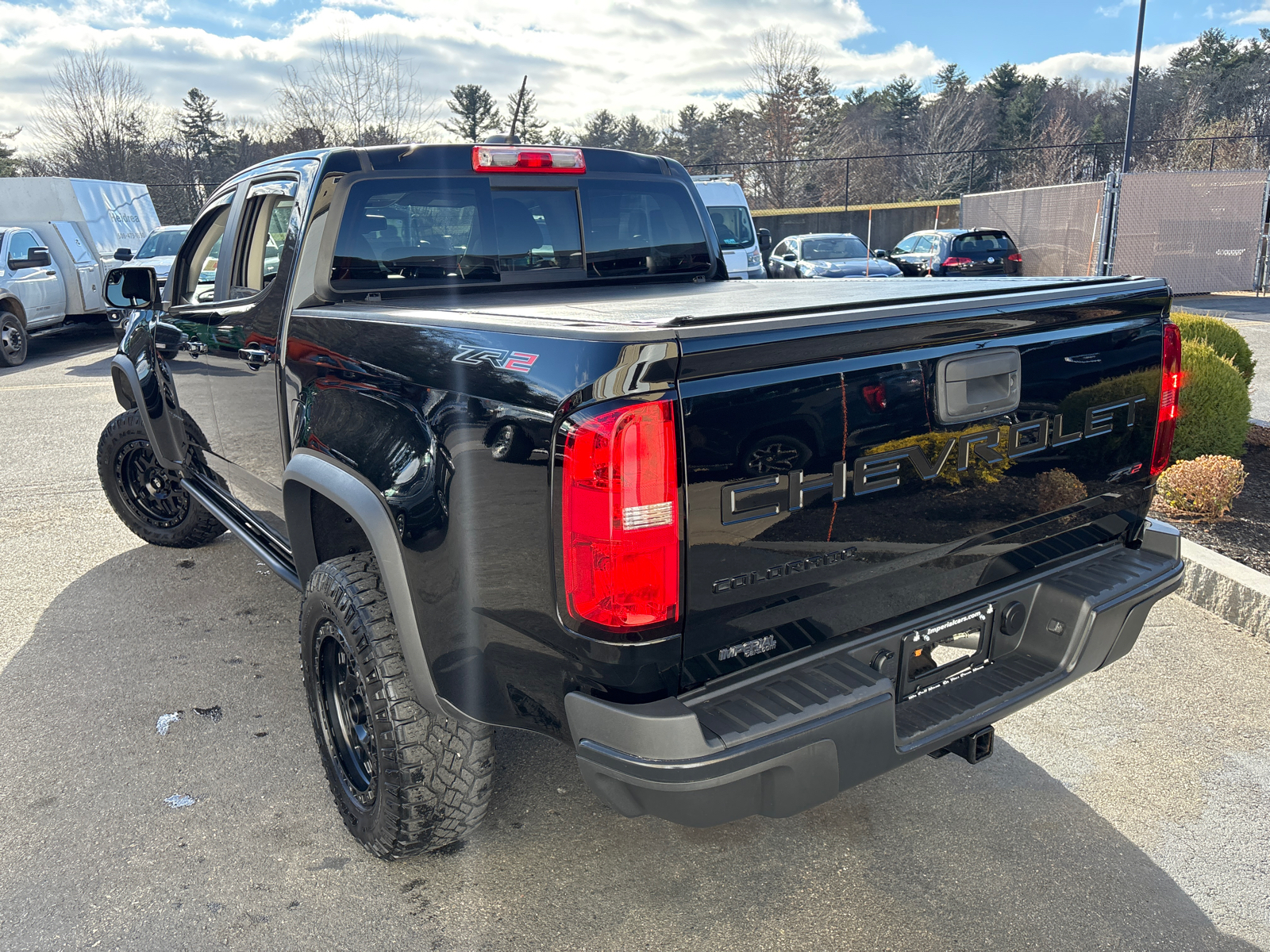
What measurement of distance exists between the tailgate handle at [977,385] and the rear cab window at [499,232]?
1.89 metres

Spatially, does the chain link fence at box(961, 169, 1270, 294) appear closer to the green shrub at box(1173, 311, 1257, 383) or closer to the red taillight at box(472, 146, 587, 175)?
the green shrub at box(1173, 311, 1257, 383)

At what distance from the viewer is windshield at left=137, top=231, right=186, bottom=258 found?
16562 mm

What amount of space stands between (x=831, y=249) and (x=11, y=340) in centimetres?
1433

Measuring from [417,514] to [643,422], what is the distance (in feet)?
2.51

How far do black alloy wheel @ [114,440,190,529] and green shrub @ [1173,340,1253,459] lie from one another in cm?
626

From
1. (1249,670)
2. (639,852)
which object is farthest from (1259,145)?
(639,852)

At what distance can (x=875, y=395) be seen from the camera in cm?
205

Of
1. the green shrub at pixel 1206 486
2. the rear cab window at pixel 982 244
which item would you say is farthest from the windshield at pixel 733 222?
the green shrub at pixel 1206 486

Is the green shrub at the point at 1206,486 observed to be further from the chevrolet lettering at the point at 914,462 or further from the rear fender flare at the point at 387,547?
the rear fender flare at the point at 387,547

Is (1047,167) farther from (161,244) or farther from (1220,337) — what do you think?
(1220,337)

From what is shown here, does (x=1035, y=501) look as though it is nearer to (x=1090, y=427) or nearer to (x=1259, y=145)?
(x=1090, y=427)

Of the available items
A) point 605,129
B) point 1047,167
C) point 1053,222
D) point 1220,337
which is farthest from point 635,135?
point 1220,337

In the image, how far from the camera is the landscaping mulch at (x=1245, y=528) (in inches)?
182

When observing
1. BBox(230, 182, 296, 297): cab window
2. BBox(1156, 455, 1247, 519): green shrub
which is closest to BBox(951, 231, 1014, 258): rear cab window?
BBox(1156, 455, 1247, 519): green shrub
